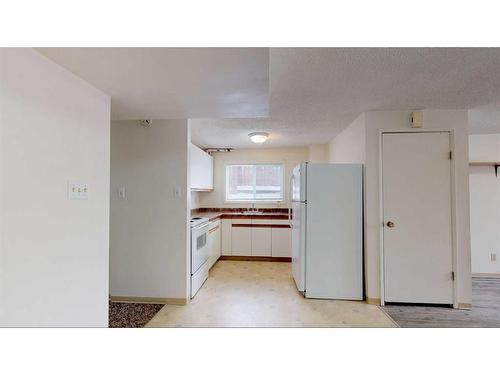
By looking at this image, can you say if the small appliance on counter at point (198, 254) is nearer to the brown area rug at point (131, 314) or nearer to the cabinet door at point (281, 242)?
the brown area rug at point (131, 314)

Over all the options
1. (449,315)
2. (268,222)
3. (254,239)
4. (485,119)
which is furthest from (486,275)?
(254,239)

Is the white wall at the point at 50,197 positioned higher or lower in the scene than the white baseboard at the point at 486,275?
higher

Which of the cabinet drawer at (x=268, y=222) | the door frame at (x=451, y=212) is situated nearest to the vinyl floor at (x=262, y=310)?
the door frame at (x=451, y=212)

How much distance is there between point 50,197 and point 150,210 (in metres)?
1.46

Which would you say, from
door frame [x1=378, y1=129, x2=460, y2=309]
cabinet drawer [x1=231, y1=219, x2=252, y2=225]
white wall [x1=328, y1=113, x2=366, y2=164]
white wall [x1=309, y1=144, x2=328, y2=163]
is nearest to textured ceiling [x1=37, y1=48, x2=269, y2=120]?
white wall [x1=328, y1=113, x2=366, y2=164]

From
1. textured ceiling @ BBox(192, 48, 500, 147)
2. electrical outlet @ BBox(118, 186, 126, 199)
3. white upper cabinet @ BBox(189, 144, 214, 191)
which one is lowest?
electrical outlet @ BBox(118, 186, 126, 199)

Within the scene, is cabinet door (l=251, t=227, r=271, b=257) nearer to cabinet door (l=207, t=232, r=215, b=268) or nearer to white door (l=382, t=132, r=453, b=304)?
cabinet door (l=207, t=232, r=215, b=268)

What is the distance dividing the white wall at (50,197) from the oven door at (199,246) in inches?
47.1

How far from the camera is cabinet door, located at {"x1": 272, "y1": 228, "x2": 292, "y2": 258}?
430 cm

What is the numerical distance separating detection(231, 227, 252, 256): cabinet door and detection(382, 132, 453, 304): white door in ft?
7.63

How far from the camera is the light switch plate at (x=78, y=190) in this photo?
4.52ft
